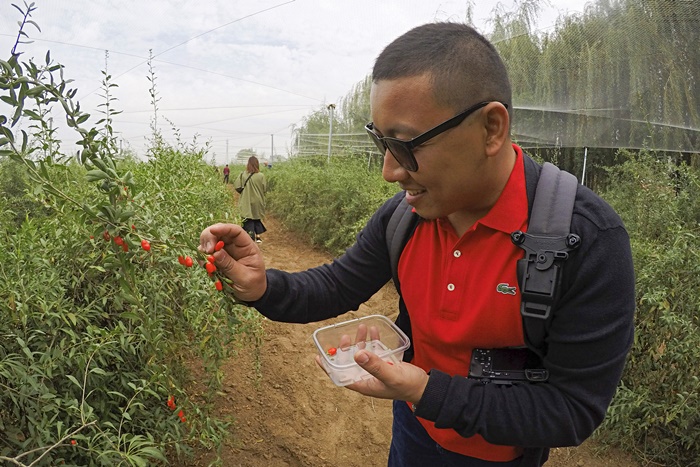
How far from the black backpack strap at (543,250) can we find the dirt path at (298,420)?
6.16 feet

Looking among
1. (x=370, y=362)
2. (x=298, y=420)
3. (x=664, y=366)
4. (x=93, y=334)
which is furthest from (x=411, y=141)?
(x=298, y=420)

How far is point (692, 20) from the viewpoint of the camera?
438cm

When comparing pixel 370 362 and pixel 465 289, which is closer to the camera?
pixel 370 362

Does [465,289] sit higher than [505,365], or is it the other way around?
[465,289]

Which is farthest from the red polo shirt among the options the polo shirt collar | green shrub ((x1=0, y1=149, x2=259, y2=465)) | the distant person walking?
the distant person walking

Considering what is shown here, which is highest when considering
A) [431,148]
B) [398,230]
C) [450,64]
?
[450,64]

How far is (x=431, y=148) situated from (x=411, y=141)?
1.7 inches

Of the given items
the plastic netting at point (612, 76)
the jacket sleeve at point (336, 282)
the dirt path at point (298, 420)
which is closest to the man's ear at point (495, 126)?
the jacket sleeve at point (336, 282)

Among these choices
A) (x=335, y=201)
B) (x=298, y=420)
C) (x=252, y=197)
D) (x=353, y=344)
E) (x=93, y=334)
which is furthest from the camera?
(x=252, y=197)

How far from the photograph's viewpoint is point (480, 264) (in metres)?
1.15

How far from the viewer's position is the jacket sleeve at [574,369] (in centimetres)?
100

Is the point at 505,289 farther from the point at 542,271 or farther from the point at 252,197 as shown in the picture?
the point at 252,197

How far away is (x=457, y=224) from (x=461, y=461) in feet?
2.00

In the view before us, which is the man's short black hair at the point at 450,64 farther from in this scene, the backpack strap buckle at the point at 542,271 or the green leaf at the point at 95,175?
the green leaf at the point at 95,175
